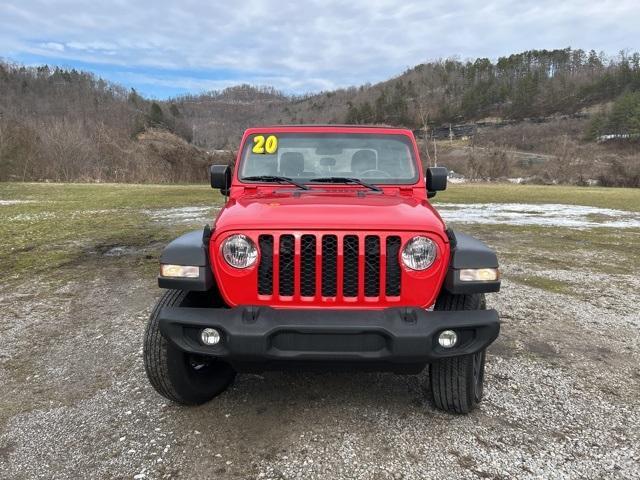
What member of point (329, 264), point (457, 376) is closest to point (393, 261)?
point (329, 264)

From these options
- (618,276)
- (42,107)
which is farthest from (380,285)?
(42,107)

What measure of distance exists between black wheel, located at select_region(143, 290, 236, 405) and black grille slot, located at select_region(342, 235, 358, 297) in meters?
0.98

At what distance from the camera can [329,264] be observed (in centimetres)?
278

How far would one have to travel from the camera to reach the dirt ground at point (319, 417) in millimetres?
2658

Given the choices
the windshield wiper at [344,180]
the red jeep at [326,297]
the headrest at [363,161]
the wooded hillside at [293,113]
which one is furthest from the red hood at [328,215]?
the wooded hillside at [293,113]

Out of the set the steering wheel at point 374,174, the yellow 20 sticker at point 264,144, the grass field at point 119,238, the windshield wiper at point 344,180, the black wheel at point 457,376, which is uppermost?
the yellow 20 sticker at point 264,144

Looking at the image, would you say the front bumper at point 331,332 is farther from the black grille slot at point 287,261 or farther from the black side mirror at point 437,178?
the black side mirror at point 437,178

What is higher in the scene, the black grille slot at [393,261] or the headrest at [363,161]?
the headrest at [363,161]

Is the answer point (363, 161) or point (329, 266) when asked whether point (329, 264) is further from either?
point (363, 161)

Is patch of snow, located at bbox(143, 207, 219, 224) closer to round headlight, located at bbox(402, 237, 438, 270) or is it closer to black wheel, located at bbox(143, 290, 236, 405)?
black wheel, located at bbox(143, 290, 236, 405)

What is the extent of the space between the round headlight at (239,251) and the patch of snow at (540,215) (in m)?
11.0

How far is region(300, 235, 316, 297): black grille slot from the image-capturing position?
277cm

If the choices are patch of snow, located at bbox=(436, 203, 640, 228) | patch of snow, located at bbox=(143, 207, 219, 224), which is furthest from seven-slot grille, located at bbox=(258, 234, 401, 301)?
patch of snow, located at bbox=(436, 203, 640, 228)

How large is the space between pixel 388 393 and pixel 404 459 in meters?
0.75
